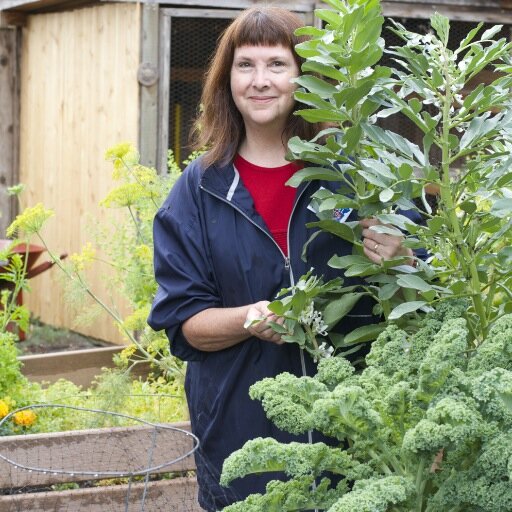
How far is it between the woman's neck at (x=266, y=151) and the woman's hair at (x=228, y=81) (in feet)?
0.09

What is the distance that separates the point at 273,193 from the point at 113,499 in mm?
1312

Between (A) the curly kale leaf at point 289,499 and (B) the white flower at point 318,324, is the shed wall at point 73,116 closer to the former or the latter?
(B) the white flower at point 318,324

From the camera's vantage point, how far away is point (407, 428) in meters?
1.95

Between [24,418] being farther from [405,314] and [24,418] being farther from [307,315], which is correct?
[405,314]

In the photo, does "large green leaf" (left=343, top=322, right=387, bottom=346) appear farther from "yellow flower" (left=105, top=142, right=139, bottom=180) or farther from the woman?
"yellow flower" (left=105, top=142, right=139, bottom=180)

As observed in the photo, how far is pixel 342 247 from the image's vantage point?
8.68 feet

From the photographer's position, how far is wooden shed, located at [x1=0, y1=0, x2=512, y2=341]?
7457 mm

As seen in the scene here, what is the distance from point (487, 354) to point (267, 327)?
1.99 ft


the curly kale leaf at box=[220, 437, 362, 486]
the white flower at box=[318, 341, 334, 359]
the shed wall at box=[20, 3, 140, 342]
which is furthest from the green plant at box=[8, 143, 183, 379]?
the shed wall at box=[20, 3, 140, 342]

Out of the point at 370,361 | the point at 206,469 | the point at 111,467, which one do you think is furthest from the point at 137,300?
the point at 370,361

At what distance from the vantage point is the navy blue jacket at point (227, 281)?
262cm

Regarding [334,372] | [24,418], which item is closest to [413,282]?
[334,372]

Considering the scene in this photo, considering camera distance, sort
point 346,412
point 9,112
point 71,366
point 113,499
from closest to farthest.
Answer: point 346,412, point 113,499, point 71,366, point 9,112

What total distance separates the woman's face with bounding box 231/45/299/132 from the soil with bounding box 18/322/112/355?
5679 millimetres
